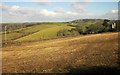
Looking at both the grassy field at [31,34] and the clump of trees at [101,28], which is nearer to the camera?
the clump of trees at [101,28]

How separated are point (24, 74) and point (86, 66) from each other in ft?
14.2

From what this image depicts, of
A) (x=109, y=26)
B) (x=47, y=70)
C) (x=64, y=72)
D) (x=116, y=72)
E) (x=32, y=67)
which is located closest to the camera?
(x=116, y=72)

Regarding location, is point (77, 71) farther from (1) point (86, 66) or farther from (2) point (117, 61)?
(2) point (117, 61)

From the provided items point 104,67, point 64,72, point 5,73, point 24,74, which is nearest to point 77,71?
point 64,72

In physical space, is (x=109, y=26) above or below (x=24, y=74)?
above

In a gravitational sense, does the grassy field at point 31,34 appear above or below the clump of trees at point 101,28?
below

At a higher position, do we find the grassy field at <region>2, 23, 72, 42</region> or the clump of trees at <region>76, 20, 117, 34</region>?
the clump of trees at <region>76, 20, 117, 34</region>

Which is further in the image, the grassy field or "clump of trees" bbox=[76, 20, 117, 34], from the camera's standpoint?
the grassy field

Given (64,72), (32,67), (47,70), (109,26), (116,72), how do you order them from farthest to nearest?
(109,26) < (32,67) < (47,70) < (64,72) < (116,72)

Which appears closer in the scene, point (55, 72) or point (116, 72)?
point (116, 72)

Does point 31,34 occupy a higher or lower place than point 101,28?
lower

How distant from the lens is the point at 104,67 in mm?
14094

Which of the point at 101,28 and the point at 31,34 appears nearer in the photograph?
the point at 101,28

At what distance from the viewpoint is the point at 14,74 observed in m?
14.3
